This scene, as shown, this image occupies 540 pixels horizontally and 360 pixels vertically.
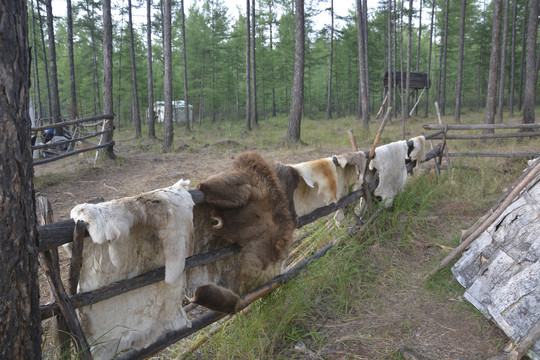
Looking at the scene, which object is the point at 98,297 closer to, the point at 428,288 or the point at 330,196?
the point at 330,196

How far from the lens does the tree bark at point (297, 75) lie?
12641 millimetres

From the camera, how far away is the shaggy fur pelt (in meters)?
2.60

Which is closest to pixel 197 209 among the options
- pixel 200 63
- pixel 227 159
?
pixel 227 159

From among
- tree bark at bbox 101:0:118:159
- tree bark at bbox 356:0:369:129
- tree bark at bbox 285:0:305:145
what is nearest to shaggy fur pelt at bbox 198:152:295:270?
tree bark at bbox 101:0:118:159

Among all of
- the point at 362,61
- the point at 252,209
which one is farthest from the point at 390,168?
the point at 362,61

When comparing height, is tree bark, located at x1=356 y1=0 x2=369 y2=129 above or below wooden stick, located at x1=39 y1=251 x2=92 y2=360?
above

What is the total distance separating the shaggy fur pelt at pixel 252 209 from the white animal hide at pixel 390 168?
7.56 feet

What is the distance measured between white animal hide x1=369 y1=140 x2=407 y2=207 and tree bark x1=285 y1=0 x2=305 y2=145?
8.36m

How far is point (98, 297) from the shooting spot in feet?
6.63

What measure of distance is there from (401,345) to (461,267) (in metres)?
1.35

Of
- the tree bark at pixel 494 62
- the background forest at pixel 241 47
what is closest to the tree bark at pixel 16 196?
the tree bark at pixel 494 62

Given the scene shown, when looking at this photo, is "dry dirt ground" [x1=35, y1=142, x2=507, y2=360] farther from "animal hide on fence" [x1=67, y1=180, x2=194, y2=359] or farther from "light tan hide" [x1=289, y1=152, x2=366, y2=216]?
"animal hide on fence" [x1=67, y1=180, x2=194, y2=359]

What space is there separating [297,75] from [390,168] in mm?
8835

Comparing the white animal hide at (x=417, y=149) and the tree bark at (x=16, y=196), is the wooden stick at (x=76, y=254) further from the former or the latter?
the white animal hide at (x=417, y=149)
